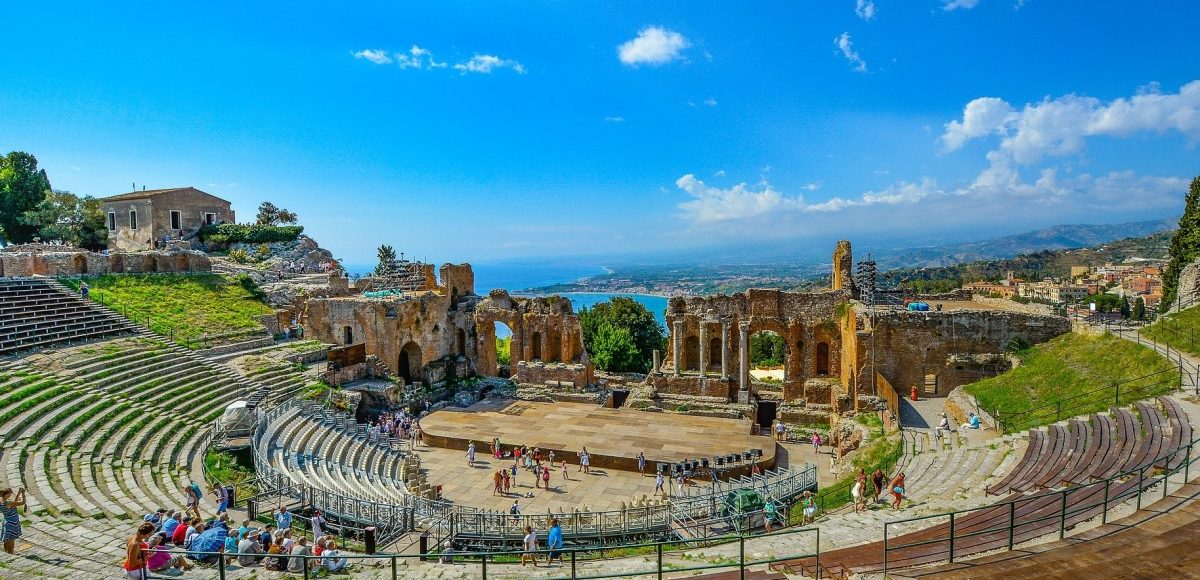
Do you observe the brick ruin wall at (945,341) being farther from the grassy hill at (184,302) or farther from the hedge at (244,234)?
the hedge at (244,234)

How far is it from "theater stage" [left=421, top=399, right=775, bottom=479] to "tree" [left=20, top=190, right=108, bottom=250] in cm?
3869

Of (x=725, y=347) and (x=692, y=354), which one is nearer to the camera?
(x=725, y=347)

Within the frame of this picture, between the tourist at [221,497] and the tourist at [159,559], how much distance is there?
3.47m

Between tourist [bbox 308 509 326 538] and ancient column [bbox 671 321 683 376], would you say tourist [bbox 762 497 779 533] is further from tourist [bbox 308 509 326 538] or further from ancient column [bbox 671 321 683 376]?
ancient column [bbox 671 321 683 376]

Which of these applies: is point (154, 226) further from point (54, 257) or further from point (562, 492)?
point (562, 492)

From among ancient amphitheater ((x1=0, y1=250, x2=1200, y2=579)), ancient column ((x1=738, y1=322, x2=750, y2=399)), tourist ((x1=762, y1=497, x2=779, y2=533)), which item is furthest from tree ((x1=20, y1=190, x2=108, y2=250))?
tourist ((x1=762, y1=497, x2=779, y2=533))

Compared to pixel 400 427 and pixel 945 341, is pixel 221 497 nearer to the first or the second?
pixel 400 427

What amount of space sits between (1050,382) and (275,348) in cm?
3367

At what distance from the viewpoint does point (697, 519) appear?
17.2 metres

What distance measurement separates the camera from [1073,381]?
21.2 meters

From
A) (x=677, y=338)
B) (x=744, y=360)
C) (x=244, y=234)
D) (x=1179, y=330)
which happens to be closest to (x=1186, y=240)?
(x=1179, y=330)

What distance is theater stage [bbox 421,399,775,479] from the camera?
24234 millimetres

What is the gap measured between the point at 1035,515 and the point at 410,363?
109 feet

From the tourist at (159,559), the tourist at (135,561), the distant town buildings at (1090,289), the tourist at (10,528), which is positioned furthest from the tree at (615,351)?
the distant town buildings at (1090,289)
